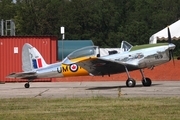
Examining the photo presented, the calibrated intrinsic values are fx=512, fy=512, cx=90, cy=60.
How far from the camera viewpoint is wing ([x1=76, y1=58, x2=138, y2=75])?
66.7 ft

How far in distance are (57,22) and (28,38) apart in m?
42.8

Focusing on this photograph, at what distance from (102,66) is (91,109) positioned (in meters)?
8.48

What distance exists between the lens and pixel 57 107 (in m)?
13.1

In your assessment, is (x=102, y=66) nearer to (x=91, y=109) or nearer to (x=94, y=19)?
(x=91, y=109)

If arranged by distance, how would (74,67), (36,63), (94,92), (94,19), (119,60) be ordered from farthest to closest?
(94,19), (36,63), (74,67), (119,60), (94,92)

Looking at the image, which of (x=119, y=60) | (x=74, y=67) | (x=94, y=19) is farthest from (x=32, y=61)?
(x=94, y=19)

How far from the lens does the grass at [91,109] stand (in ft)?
37.0

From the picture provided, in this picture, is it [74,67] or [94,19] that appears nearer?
[74,67]

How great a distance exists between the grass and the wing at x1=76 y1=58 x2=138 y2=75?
5.47 metres

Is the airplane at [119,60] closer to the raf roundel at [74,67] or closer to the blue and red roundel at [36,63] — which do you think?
the raf roundel at [74,67]

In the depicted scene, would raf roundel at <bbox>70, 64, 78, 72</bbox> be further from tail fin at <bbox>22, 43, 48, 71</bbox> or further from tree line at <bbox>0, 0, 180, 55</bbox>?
tree line at <bbox>0, 0, 180, 55</bbox>

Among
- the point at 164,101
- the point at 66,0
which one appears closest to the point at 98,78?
the point at 164,101

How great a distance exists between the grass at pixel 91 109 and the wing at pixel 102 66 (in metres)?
5.47

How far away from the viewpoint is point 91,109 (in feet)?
41.3
